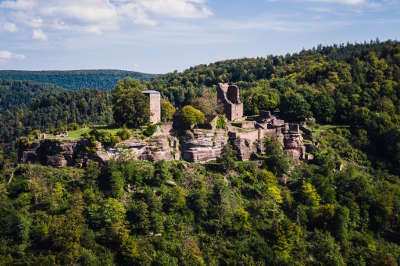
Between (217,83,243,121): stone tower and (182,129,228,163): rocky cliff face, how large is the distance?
240 inches

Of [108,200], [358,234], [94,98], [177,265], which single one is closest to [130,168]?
[108,200]

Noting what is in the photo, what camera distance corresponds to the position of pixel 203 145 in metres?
45.1

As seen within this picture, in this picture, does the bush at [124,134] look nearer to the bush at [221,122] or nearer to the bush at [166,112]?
the bush at [166,112]

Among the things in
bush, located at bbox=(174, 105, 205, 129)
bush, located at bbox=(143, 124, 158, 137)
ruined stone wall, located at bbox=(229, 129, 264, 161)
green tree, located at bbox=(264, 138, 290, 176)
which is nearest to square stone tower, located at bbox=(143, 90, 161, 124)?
bush, located at bbox=(174, 105, 205, 129)

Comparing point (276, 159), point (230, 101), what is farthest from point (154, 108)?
point (276, 159)

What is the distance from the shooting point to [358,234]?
140ft

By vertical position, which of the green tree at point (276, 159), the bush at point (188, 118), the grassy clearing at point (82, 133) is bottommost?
the green tree at point (276, 159)

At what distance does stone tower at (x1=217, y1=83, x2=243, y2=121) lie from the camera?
170 feet

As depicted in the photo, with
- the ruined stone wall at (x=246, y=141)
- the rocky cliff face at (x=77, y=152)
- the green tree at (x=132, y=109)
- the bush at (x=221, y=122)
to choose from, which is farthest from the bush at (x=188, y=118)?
the rocky cliff face at (x=77, y=152)

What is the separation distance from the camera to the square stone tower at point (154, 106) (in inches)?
1826

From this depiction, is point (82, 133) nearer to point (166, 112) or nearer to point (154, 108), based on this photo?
point (154, 108)

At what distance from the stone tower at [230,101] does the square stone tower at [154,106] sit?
8753 millimetres

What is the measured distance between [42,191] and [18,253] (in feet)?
19.2

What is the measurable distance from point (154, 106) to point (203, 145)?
273 inches
